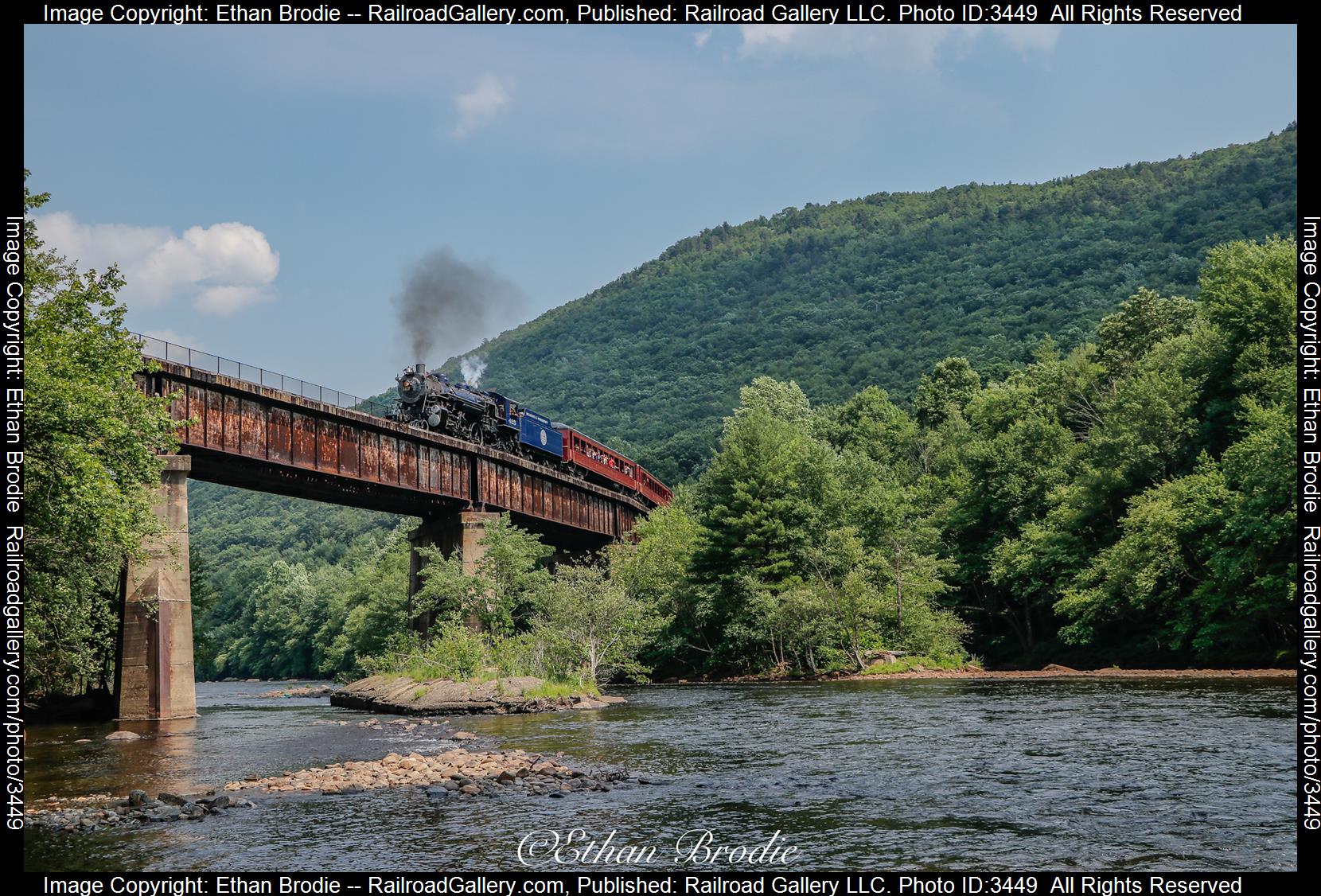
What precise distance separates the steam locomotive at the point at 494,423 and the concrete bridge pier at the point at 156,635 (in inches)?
682

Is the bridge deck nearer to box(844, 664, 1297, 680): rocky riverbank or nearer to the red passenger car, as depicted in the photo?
the red passenger car

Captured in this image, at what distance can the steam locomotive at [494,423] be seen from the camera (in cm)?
5572

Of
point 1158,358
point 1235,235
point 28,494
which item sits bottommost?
point 28,494

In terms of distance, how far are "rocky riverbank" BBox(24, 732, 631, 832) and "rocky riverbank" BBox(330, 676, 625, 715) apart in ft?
51.9

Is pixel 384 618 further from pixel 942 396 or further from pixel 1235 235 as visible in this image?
pixel 1235 235

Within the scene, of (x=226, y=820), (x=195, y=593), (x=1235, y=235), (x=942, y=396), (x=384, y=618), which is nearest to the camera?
(x=226, y=820)

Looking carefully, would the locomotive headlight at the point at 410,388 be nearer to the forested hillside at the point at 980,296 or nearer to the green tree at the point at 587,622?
the green tree at the point at 587,622

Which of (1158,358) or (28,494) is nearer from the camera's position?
(28,494)

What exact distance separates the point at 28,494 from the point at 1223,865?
2333cm

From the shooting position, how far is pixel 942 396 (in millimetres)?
104062

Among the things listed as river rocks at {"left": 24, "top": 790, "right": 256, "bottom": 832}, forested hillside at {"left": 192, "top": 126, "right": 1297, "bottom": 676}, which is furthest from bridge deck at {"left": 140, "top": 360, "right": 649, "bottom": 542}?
river rocks at {"left": 24, "top": 790, "right": 256, "bottom": 832}

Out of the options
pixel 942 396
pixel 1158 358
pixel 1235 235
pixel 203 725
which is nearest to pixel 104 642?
pixel 203 725

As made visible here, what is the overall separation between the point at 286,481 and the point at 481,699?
14.2m

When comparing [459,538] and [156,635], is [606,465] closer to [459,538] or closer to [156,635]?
[459,538]
